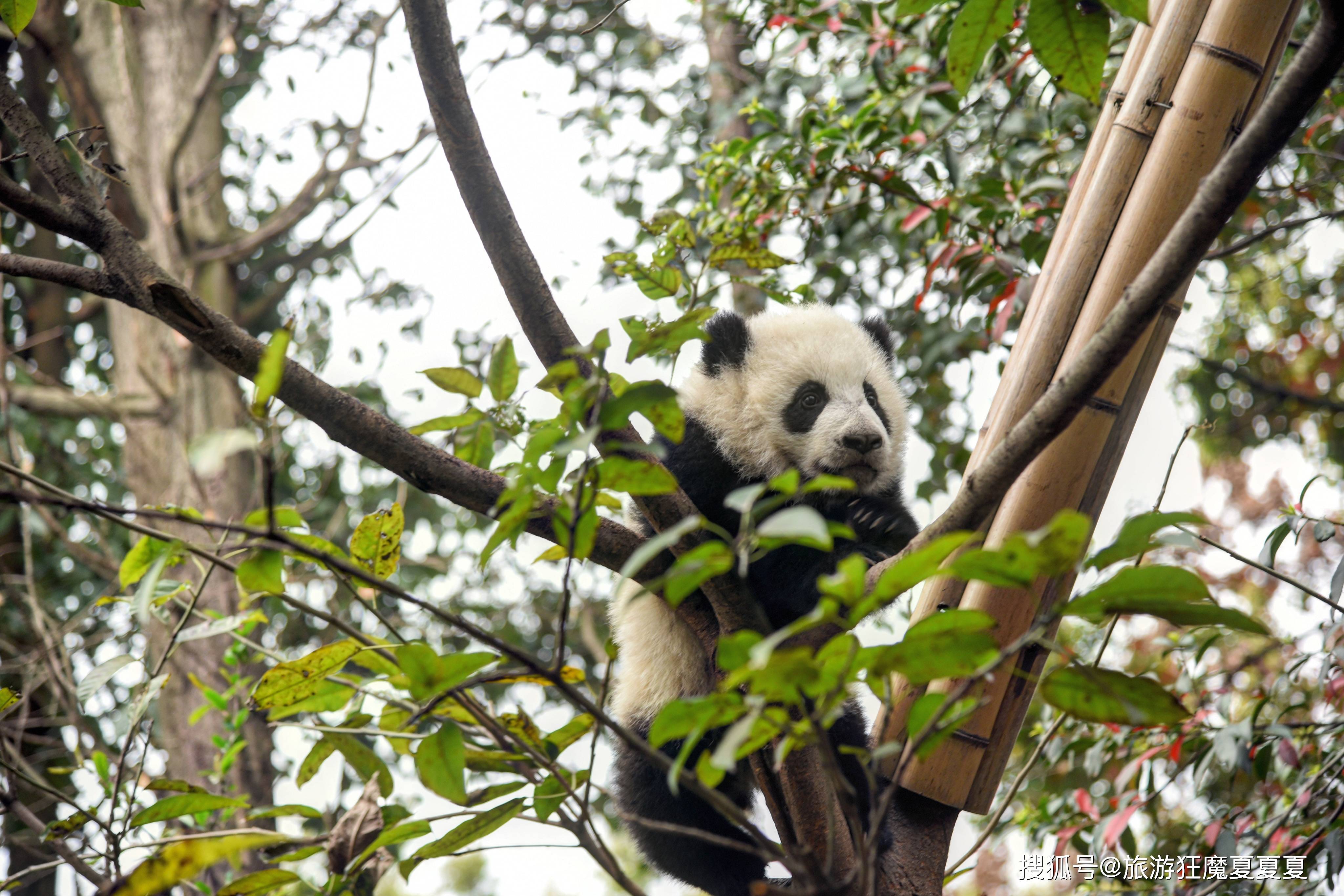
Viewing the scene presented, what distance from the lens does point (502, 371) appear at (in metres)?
1.34

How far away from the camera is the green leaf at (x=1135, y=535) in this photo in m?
0.91

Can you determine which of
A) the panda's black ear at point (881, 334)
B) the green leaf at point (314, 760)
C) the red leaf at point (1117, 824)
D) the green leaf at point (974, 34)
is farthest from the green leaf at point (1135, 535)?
the panda's black ear at point (881, 334)

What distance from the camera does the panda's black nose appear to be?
284 centimetres

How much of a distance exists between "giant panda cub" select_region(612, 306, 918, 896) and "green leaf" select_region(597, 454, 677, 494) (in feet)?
3.31

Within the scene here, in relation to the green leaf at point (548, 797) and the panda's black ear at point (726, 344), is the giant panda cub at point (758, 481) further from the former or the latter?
the green leaf at point (548, 797)

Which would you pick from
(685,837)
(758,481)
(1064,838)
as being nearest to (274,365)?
(685,837)

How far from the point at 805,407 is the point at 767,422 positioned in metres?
0.14

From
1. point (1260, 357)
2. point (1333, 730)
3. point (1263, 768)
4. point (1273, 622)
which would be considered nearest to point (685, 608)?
point (1263, 768)

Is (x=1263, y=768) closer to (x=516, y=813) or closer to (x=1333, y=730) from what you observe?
(x=1333, y=730)

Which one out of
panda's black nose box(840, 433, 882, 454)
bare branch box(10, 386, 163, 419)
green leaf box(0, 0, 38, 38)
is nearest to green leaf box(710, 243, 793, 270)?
panda's black nose box(840, 433, 882, 454)

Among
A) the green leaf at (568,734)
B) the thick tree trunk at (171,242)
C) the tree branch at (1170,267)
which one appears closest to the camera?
the tree branch at (1170,267)

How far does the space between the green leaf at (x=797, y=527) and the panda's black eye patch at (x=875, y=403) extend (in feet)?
8.01

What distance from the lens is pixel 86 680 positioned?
181 cm

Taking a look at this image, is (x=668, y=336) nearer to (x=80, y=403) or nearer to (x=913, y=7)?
(x=913, y=7)
